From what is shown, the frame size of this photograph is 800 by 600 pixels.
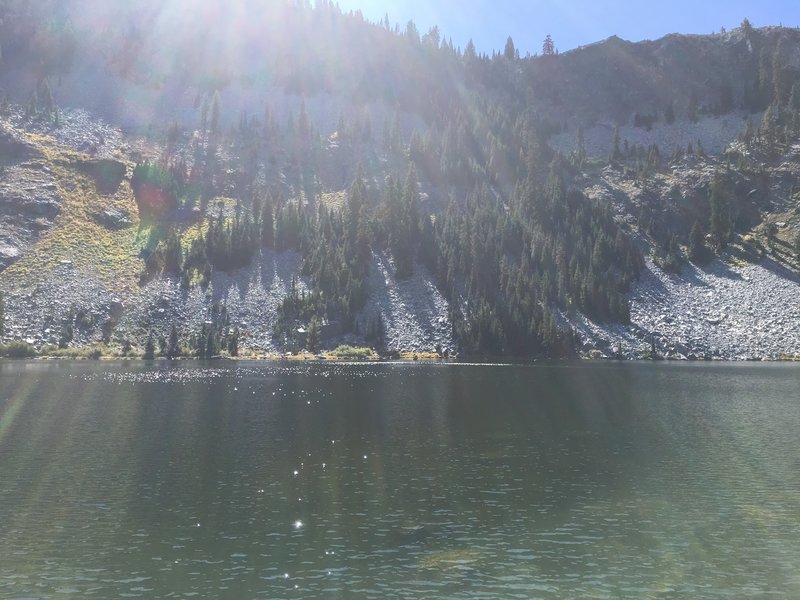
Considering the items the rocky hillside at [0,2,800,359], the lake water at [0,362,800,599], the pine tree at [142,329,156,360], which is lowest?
the lake water at [0,362,800,599]

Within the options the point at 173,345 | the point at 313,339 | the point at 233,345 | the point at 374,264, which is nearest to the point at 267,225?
the point at 374,264

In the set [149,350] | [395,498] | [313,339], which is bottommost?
[395,498]

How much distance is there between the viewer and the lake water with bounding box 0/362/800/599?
22766 mm

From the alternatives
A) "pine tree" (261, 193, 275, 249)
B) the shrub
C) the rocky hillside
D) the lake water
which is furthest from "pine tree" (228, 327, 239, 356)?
the lake water

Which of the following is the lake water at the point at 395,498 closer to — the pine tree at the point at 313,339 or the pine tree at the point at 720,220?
the pine tree at the point at 313,339

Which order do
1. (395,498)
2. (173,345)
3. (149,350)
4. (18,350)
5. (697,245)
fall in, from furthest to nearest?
(697,245), (173,345), (149,350), (18,350), (395,498)

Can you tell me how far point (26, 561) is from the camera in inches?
935

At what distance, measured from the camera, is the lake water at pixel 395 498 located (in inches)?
896

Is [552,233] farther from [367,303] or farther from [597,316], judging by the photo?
[367,303]

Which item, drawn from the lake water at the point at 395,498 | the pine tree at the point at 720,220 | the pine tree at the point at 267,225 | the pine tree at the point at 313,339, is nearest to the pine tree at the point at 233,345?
the pine tree at the point at 313,339

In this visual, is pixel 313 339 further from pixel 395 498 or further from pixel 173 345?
pixel 395 498

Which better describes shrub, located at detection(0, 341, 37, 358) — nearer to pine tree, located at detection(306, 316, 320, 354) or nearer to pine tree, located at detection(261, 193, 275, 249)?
pine tree, located at detection(306, 316, 320, 354)

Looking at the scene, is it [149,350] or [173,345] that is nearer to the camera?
[149,350]

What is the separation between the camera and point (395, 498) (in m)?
32.4
